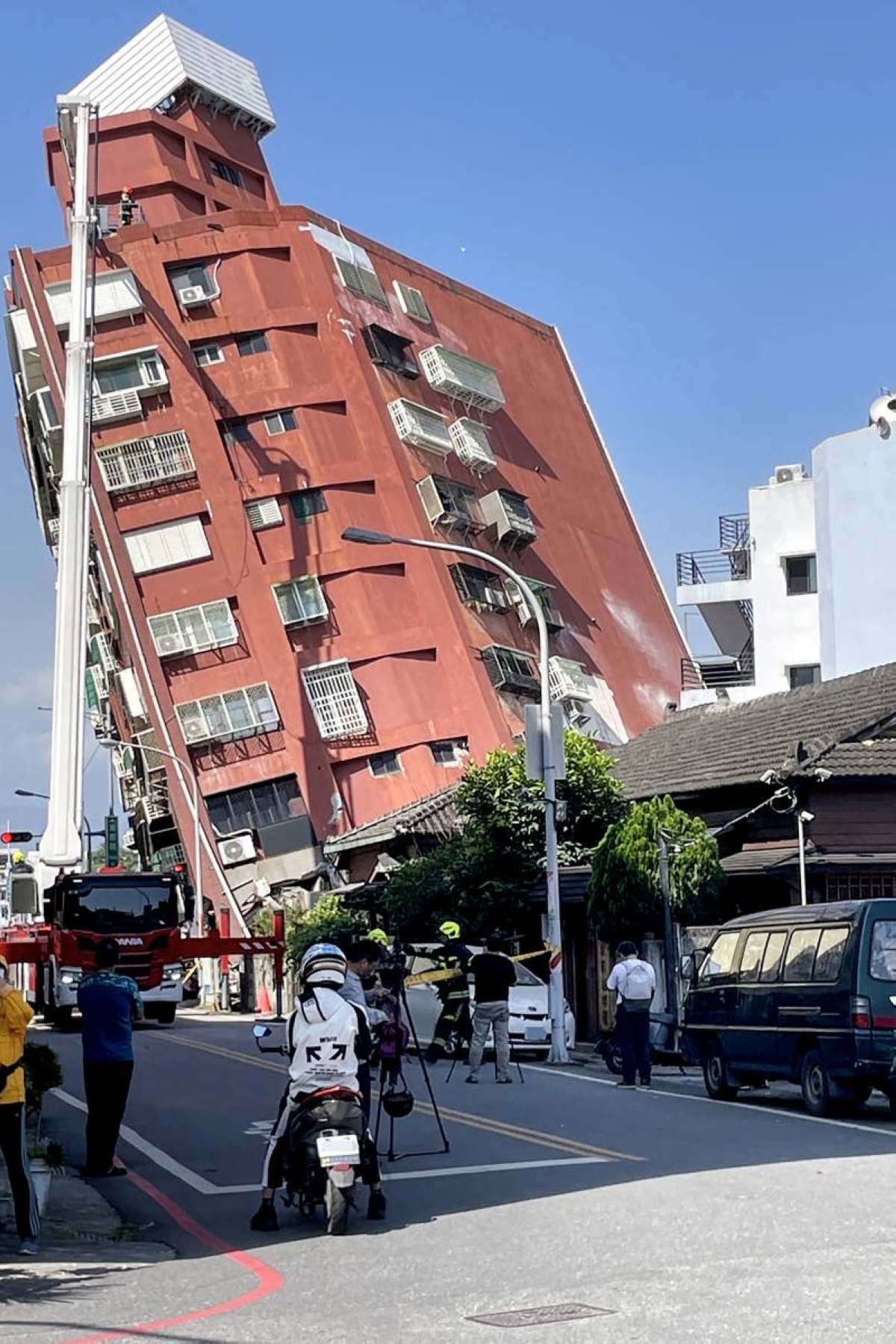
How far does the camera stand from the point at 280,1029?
16.3 meters

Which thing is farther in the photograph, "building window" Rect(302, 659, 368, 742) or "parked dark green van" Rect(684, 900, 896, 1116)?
"building window" Rect(302, 659, 368, 742)

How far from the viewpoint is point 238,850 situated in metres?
58.5

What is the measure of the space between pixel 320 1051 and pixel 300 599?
48.5 meters

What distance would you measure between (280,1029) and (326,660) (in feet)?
142

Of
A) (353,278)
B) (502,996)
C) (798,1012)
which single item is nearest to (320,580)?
(353,278)

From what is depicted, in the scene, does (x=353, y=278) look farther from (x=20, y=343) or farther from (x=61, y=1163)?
(x=61, y=1163)

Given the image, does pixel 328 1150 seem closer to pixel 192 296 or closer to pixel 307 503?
pixel 307 503

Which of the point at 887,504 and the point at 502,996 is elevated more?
the point at 887,504

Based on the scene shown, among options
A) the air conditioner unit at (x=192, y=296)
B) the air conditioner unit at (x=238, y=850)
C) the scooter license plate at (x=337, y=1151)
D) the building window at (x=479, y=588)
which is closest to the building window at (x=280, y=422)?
the air conditioner unit at (x=192, y=296)

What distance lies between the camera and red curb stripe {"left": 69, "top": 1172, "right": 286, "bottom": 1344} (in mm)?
8500

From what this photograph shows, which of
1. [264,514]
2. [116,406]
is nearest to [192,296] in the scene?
[116,406]

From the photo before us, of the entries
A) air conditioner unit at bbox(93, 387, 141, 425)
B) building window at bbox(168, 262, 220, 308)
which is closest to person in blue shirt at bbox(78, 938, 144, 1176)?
air conditioner unit at bbox(93, 387, 141, 425)

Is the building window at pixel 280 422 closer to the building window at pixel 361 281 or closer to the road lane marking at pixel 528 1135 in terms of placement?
the building window at pixel 361 281

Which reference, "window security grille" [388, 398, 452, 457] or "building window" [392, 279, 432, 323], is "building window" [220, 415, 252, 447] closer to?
"window security grille" [388, 398, 452, 457]
